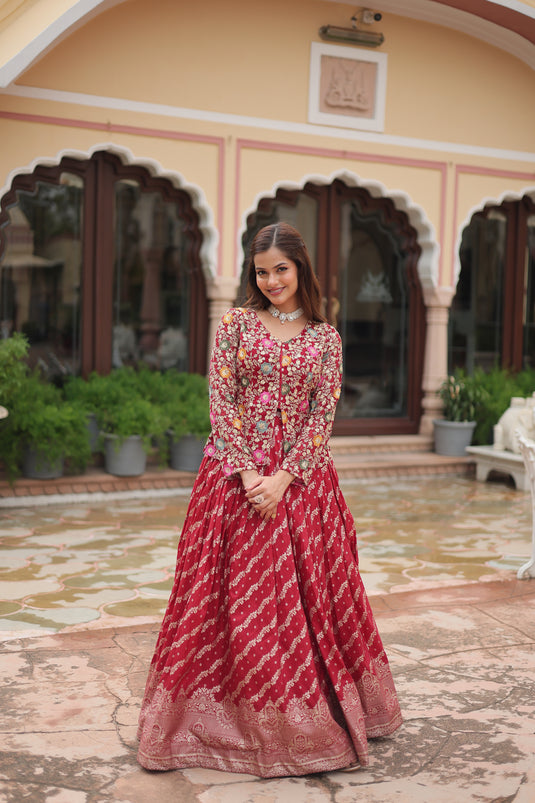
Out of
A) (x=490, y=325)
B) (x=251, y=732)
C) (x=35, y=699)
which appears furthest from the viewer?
(x=490, y=325)

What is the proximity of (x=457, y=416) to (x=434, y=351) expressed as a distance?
71cm

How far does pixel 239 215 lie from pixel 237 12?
1.64 m

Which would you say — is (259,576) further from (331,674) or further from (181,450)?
(181,450)

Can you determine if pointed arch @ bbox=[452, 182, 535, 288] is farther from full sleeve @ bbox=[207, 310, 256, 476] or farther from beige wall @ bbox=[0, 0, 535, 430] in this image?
full sleeve @ bbox=[207, 310, 256, 476]

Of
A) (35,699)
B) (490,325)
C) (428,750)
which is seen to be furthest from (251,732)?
(490,325)

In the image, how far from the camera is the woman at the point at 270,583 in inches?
99.7

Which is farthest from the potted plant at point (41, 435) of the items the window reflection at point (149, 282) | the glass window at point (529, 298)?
the glass window at point (529, 298)

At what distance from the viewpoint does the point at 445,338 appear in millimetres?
8664

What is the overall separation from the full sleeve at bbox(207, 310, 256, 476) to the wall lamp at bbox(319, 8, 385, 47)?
18.9 ft

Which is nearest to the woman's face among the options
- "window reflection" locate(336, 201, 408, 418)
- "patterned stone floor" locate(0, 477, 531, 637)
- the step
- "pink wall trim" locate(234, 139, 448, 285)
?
"patterned stone floor" locate(0, 477, 531, 637)

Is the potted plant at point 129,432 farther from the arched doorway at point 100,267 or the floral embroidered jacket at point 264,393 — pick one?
the floral embroidered jacket at point 264,393

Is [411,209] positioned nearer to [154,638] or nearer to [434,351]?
[434,351]

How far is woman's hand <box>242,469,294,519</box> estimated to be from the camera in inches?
100

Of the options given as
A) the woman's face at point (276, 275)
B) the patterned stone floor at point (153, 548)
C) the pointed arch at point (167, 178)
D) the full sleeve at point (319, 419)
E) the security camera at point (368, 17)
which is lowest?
the patterned stone floor at point (153, 548)
